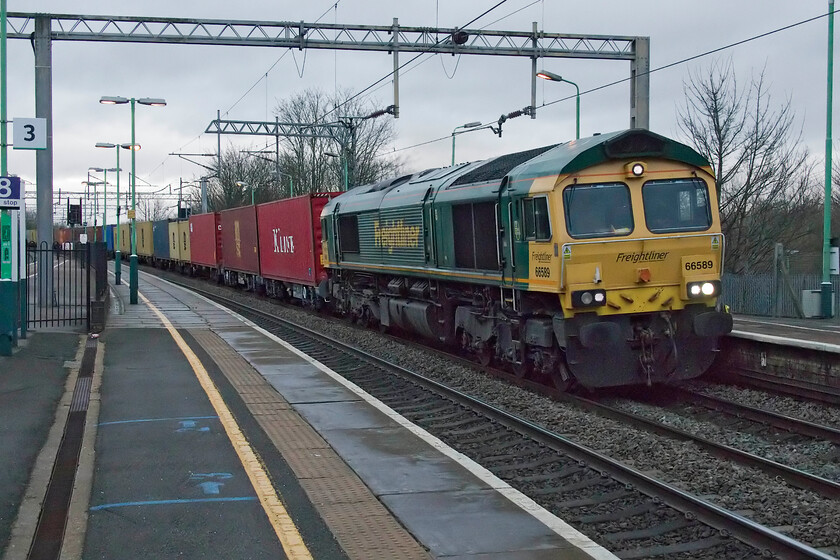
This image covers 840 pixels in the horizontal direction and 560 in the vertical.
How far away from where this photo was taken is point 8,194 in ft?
47.9

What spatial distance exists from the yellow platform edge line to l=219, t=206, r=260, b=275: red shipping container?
2048cm

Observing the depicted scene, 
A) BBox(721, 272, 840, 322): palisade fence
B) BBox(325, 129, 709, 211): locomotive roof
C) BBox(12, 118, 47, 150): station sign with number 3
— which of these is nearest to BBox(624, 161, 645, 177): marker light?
BBox(325, 129, 709, 211): locomotive roof

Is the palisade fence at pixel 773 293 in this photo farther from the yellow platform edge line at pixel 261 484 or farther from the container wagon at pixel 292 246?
the yellow platform edge line at pixel 261 484

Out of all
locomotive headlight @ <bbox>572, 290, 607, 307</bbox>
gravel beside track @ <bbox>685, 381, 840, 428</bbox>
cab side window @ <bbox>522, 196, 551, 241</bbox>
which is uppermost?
cab side window @ <bbox>522, 196, 551, 241</bbox>

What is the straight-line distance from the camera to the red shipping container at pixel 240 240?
32438 mm

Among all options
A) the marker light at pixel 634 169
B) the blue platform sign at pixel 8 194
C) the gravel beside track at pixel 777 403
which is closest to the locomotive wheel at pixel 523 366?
the gravel beside track at pixel 777 403

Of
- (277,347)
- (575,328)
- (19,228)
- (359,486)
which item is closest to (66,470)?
(359,486)

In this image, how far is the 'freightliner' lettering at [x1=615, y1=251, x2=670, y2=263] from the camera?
11195 millimetres

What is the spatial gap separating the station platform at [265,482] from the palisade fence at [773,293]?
1444cm

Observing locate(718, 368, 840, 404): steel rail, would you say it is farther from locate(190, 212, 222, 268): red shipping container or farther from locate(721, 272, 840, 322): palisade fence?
locate(190, 212, 222, 268): red shipping container

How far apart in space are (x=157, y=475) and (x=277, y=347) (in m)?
9.15

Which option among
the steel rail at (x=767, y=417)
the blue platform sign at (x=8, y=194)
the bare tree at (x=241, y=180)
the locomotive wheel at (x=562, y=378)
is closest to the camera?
the steel rail at (x=767, y=417)

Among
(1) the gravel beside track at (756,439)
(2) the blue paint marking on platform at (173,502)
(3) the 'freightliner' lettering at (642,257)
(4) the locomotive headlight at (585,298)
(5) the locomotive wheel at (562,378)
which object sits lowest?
(1) the gravel beside track at (756,439)

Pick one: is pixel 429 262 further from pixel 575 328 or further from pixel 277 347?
pixel 575 328
